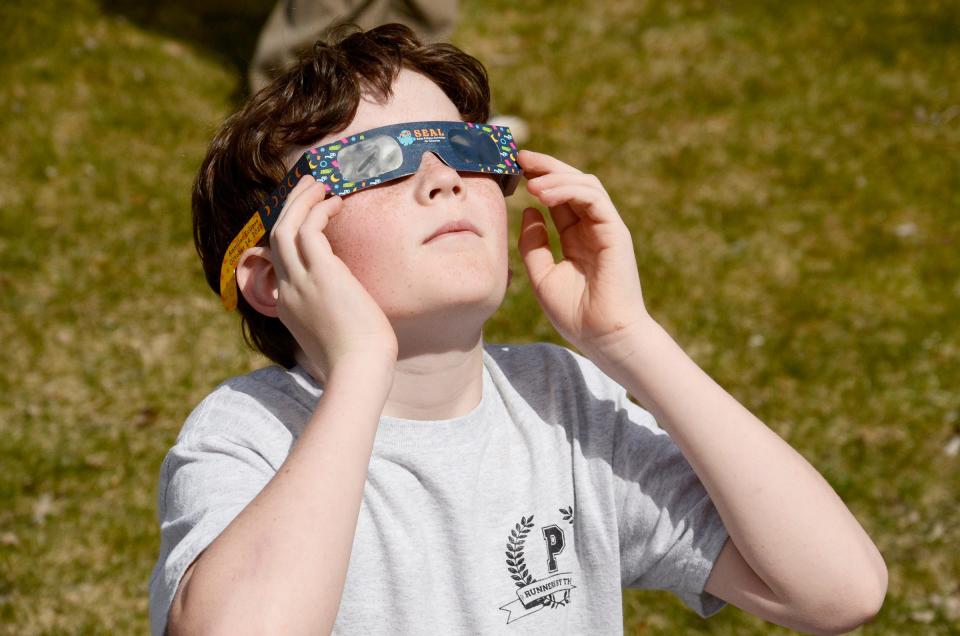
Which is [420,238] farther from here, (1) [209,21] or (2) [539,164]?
(1) [209,21]

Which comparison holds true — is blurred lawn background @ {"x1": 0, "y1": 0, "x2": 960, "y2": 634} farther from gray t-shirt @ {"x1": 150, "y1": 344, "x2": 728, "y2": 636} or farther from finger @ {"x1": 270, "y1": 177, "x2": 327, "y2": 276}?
finger @ {"x1": 270, "y1": 177, "x2": 327, "y2": 276}

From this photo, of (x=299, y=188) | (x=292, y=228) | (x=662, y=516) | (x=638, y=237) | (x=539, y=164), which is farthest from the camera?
(x=638, y=237)

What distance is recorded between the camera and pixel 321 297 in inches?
83.7

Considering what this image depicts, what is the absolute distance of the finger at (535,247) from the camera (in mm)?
2701

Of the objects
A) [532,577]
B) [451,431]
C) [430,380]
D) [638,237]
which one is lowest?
[638,237]

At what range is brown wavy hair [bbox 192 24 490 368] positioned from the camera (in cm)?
251

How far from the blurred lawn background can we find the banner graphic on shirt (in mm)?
2060

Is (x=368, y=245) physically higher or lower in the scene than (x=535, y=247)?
higher

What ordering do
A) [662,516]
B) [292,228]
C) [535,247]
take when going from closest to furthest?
[292,228] → [662,516] → [535,247]

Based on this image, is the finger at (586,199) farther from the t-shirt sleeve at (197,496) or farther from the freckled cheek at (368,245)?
the t-shirt sleeve at (197,496)

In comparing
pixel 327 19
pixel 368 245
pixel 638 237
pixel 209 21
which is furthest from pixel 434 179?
pixel 209 21

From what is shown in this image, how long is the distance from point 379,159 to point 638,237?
168 inches

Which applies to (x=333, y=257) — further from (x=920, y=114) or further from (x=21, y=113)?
(x=920, y=114)

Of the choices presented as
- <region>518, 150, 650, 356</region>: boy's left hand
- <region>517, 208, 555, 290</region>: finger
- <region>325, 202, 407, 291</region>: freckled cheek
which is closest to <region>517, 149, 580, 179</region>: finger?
<region>518, 150, 650, 356</region>: boy's left hand
